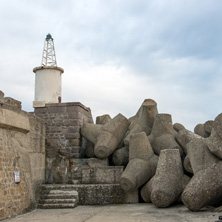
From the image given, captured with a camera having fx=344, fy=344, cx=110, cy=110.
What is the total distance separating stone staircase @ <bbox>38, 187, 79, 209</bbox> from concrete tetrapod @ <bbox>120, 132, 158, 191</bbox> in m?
1.14

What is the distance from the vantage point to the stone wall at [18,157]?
641cm

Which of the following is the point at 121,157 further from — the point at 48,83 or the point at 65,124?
the point at 48,83

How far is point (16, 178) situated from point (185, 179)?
338 cm

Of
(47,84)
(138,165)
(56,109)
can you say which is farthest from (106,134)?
(47,84)

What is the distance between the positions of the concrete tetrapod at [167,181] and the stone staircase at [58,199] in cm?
191

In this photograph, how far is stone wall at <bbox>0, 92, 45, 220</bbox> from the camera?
6.41 m

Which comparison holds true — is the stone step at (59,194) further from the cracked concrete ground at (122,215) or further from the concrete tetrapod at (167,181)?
the concrete tetrapod at (167,181)

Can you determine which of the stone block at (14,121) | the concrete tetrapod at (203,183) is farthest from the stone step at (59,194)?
the concrete tetrapod at (203,183)

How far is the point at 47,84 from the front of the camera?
1734 centimetres

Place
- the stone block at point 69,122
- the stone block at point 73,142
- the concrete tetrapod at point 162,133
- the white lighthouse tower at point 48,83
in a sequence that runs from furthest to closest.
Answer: the white lighthouse tower at point 48,83, the stone block at point 69,122, the stone block at point 73,142, the concrete tetrapod at point 162,133

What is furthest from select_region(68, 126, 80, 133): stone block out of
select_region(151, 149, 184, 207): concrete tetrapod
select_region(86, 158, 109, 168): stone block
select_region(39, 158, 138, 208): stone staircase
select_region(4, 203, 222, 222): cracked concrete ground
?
select_region(151, 149, 184, 207): concrete tetrapod

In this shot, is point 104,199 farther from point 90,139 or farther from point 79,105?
point 79,105

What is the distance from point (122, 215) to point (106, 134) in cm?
358

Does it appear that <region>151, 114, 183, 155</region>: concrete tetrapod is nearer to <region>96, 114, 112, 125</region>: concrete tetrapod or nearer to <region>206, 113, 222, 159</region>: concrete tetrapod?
<region>96, 114, 112, 125</region>: concrete tetrapod
